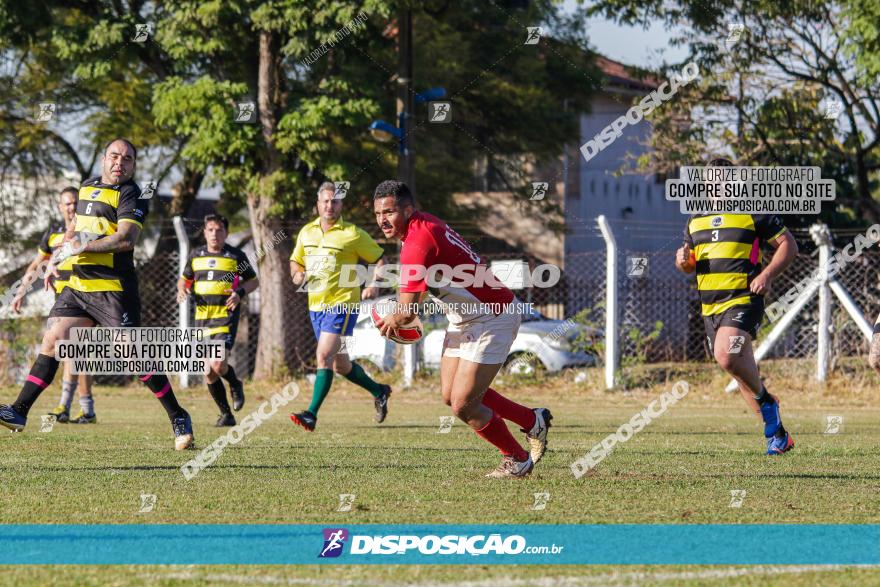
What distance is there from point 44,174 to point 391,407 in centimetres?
1724

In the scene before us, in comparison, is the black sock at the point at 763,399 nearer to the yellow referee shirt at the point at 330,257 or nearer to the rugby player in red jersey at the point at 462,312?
the rugby player in red jersey at the point at 462,312

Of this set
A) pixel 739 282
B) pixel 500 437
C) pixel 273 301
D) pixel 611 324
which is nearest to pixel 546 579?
pixel 500 437

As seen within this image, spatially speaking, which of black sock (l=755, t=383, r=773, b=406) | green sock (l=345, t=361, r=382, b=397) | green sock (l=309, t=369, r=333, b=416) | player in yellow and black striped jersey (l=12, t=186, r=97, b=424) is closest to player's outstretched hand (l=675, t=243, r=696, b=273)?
black sock (l=755, t=383, r=773, b=406)

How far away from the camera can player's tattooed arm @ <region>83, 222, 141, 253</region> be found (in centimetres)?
853

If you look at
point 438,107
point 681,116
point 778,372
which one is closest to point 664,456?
point 778,372

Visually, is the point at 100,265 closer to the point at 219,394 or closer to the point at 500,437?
the point at 500,437

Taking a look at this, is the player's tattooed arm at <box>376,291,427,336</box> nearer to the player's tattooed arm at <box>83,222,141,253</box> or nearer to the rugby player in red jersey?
the rugby player in red jersey

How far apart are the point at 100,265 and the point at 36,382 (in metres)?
0.98

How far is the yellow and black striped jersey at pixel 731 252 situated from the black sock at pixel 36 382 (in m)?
5.04

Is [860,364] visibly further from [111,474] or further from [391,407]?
[111,474]

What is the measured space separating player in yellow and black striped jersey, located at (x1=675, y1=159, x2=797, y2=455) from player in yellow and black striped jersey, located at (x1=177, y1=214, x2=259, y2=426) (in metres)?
4.88

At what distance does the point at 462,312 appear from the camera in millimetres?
7492

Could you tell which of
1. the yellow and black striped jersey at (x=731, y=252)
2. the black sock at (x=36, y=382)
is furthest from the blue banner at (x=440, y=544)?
the yellow and black striped jersey at (x=731, y=252)

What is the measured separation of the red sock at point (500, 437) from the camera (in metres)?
7.64
